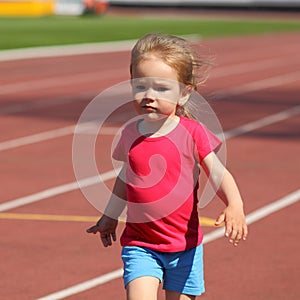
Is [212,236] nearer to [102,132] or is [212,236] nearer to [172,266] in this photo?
[172,266]

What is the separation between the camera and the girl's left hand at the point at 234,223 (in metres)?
5.35

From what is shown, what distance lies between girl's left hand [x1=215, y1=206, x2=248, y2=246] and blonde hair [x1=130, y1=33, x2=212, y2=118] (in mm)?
698

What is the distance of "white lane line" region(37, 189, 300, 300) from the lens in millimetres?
7926

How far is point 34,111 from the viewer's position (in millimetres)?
19922

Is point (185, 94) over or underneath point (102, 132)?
over

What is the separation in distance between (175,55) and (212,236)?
455cm

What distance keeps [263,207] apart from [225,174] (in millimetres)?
5891

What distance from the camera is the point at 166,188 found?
565 cm

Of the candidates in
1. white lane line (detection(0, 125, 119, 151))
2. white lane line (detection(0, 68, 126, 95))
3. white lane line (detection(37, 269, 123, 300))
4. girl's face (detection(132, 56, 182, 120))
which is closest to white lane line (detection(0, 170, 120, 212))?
white lane line (detection(37, 269, 123, 300))

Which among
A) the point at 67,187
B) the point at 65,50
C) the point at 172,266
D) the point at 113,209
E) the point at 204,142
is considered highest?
the point at 204,142

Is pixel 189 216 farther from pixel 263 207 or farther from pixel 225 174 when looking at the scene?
pixel 263 207

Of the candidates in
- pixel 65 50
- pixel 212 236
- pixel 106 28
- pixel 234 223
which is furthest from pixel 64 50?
pixel 234 223

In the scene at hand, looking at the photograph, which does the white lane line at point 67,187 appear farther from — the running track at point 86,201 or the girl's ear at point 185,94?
the girl's ear at point 185,94

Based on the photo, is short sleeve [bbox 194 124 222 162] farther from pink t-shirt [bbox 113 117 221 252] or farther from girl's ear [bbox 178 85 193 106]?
girl's ear [bbox 178 85 193 106]
